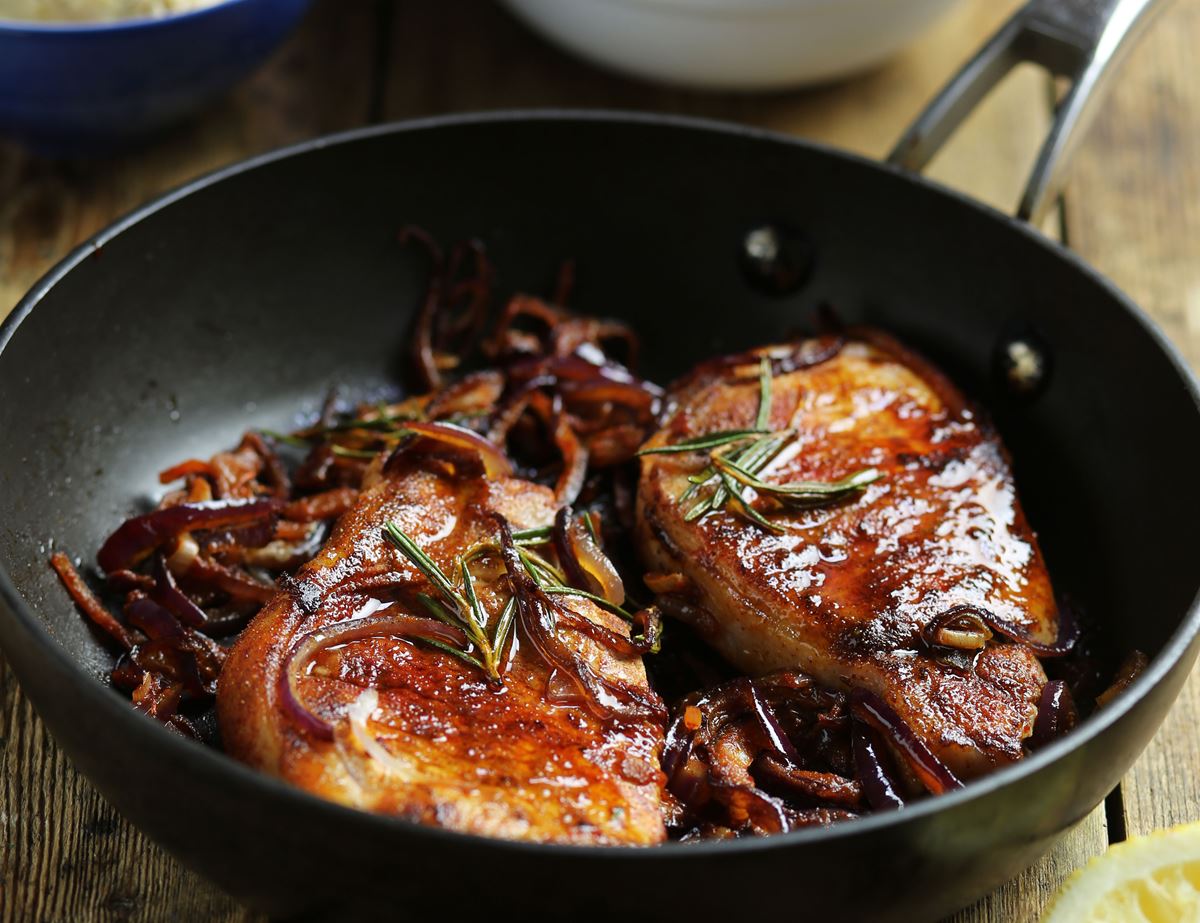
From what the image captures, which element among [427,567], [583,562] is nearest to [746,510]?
[583,562]

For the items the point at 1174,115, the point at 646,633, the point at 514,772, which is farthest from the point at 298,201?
the point at 1174,115

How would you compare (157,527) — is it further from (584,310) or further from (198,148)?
(198,148)

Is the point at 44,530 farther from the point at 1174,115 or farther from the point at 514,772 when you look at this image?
the point at 1174,115

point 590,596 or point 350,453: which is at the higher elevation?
point 590,596

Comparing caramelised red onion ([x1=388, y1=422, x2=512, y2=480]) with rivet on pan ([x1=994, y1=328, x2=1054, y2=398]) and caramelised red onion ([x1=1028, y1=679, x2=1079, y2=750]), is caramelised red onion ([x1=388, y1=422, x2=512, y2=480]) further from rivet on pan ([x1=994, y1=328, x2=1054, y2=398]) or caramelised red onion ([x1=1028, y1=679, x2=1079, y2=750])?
rivet on pan ([x1=994, y1=328, x2=1054, y2=398])

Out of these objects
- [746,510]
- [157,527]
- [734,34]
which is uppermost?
[734,34]

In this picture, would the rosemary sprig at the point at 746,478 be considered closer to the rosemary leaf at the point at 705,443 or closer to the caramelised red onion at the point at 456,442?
the rosemary leaf at the point at 705,443

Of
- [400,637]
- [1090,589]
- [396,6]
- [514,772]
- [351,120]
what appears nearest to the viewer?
[514,772]
